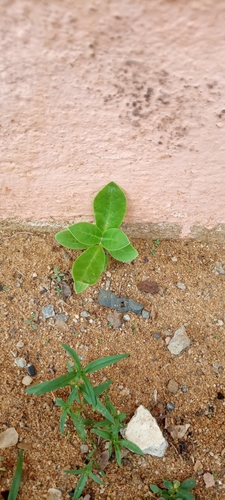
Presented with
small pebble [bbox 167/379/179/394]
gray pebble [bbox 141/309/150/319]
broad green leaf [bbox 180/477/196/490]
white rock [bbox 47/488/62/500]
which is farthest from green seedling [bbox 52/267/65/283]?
broad green leaf [bbox 180/477/196/490]

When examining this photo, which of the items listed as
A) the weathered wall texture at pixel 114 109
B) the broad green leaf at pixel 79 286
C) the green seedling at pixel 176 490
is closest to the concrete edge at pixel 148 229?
the weathered wall texture at pixel 114 109

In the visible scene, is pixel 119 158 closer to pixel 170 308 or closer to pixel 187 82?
pixel 187 82

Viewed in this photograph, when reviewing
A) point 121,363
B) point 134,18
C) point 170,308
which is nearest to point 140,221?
point 170,308

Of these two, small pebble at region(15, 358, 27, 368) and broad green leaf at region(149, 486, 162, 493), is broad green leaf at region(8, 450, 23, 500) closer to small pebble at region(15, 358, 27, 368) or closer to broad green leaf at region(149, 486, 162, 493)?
small pebble at region(15, 358, 27, 368)

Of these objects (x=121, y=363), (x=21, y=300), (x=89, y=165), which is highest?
(x=89, y=165)

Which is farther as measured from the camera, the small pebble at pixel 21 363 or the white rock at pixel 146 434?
the small pebble at pixel 21 363

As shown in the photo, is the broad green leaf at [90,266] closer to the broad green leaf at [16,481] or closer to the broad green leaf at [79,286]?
the broad green leaf at [79,286]

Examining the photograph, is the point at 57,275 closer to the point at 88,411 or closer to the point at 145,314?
the point at 145,314
